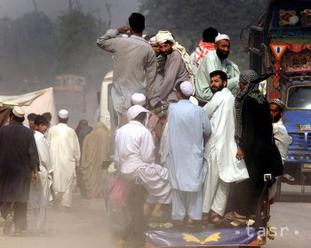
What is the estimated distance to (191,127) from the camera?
1057cm

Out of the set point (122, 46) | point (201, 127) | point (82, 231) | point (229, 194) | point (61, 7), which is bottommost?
point (82, 231)

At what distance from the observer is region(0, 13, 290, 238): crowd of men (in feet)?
34.7

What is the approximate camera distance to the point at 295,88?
21297mm

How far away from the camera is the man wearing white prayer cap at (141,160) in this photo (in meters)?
10.8

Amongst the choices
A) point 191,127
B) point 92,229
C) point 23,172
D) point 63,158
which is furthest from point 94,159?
point 191,127

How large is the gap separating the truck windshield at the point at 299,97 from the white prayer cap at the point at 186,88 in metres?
10.2

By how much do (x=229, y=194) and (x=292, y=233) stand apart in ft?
12.1

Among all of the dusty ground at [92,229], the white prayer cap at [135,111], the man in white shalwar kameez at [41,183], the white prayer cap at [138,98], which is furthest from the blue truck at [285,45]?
the white prayer cap at [135,111]

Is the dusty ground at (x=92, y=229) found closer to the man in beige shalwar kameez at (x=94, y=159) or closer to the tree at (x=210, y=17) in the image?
the man in beige shalwar kameez at (x=94, y=159)

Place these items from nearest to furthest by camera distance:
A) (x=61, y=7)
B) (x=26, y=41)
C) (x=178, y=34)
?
(x=178, y=34)
(x=61, y=7)
(x=26, y=41)

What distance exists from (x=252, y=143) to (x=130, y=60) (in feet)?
5.75

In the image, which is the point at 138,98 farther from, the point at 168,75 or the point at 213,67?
the point at 213,67

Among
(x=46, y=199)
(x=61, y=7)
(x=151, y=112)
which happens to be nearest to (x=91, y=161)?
(x=46, y=199)

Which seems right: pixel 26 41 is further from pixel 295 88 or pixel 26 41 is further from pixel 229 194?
pixel 229 194
